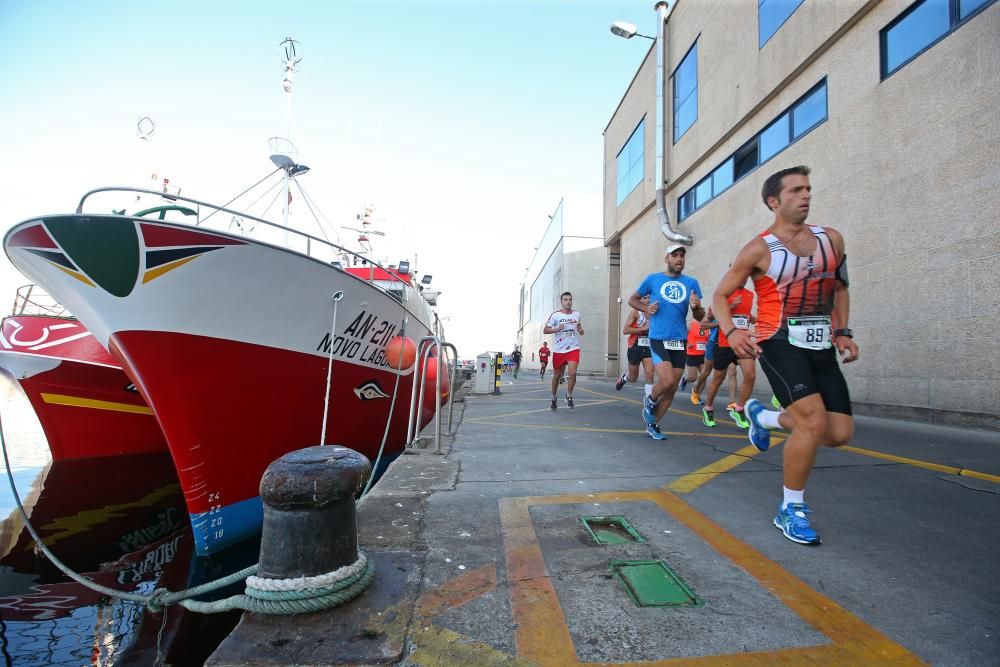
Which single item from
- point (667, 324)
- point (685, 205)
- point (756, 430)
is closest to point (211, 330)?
point (756, 430)

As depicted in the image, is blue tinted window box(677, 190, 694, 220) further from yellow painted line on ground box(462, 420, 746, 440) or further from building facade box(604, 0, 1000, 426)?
yellow painted line on ground box(462, 420, 746, 440)

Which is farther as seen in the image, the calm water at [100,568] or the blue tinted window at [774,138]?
the blue tinted window at [774,138]

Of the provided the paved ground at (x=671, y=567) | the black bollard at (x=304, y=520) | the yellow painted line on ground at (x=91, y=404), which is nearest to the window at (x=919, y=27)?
the paved ground at (x=671, y=567)

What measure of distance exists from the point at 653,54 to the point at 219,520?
1827 cm

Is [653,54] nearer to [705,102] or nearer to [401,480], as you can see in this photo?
[705,102]

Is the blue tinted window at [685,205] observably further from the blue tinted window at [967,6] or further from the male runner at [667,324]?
the male runner at [667,324]

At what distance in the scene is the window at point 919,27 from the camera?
6.25 m

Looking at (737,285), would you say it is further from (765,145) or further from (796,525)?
(765,145)

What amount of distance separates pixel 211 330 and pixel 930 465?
5544 millimetres

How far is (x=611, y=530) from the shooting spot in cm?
244

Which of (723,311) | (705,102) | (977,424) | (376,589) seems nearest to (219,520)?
(376,589)

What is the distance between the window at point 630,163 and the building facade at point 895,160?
6.11 meters

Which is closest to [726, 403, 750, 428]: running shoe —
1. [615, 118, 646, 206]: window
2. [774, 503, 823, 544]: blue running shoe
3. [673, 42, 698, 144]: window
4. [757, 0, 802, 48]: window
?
[774, 503, 823, 544]: blue running shoe

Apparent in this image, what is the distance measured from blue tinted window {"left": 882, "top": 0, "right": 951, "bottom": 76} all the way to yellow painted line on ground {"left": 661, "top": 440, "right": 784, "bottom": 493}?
6477 mm
